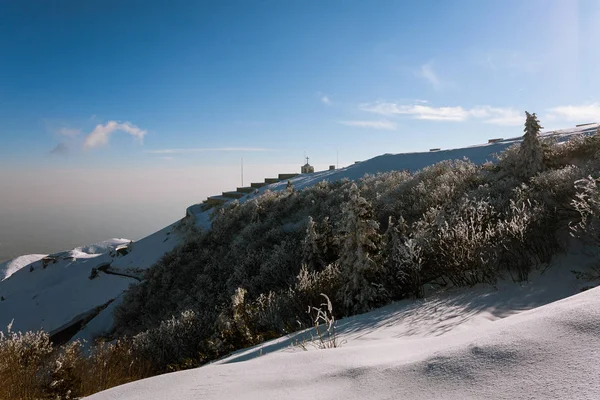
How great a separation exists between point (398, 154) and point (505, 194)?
1584 cm

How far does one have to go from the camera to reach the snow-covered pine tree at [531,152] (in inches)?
382

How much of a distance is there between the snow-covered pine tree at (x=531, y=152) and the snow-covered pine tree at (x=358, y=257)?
703 centimetres

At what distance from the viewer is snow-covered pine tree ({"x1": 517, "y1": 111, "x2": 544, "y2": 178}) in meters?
9.70

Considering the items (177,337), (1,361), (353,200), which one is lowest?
(177,337)

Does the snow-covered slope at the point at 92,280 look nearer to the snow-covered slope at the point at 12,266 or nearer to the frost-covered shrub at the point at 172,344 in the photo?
the frost-covered shrub at the point at 172,344

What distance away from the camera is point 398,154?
78.0ft

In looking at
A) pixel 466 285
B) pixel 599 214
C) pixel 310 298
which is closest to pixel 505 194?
pixel 599 214

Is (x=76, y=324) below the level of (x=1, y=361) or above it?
below

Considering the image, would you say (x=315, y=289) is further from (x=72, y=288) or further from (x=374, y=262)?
(x=72, y=288)

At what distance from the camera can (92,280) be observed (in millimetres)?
22078

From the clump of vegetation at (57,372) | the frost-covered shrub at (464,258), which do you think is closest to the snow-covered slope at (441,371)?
the clump of vegetation at (57,372)

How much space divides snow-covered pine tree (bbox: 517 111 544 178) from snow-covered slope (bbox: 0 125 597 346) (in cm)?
598

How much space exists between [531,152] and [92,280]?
26736mm

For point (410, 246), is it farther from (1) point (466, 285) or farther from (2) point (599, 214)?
(2) point (599, 214)
